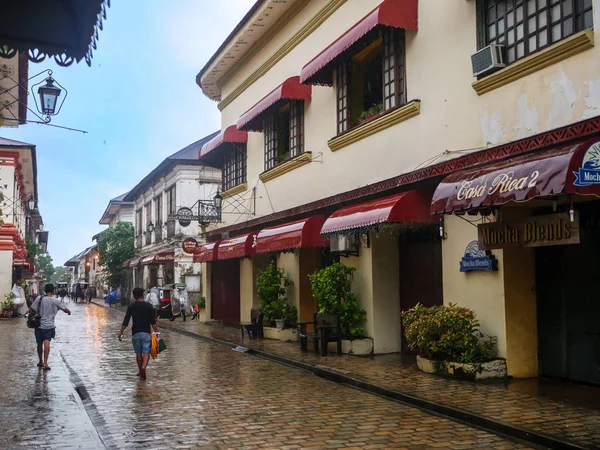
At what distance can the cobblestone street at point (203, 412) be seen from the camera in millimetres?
7500

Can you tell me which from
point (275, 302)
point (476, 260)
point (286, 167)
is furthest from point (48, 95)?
point (275, 302)

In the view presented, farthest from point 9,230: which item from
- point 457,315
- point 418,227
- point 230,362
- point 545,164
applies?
point 545,164

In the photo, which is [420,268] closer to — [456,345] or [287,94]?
[456,345]

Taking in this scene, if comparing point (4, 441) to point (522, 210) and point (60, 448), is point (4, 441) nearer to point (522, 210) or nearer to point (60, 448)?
point (60, 448)

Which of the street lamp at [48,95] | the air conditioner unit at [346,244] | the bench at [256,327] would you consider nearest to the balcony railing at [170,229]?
the bench at [256,327]

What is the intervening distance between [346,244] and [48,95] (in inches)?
270

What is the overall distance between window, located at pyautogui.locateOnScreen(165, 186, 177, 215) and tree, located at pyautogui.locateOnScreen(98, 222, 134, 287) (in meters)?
13.4

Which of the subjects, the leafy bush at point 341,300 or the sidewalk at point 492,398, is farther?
the leafy bush at point 341,300

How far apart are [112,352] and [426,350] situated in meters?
8.80

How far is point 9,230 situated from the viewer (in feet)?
114

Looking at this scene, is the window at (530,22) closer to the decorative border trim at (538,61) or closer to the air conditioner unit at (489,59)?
the air conditioner unit at (489,59)

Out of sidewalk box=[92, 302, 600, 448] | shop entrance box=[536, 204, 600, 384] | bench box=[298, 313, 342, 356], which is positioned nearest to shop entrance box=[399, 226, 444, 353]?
sidewalk box=[92, 302, 600, 448]

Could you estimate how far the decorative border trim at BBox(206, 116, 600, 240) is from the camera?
880cm

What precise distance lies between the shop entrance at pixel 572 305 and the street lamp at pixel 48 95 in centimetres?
844
